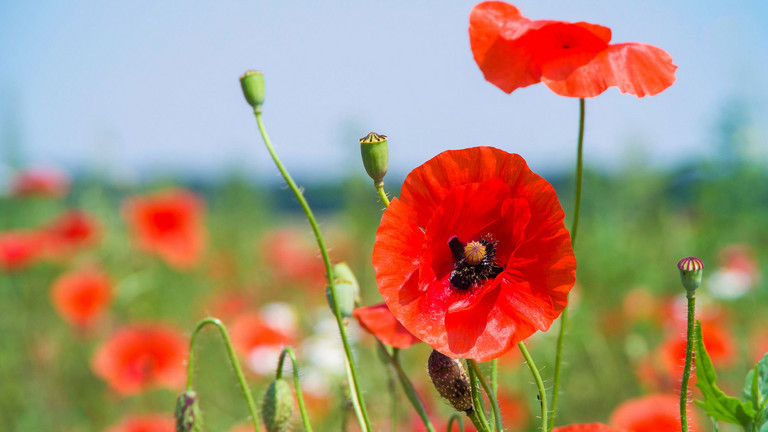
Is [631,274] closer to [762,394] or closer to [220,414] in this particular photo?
[220,414]

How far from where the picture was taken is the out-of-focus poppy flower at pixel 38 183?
298cm

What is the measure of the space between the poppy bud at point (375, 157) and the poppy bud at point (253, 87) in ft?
0.32

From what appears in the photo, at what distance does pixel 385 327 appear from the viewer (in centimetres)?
56

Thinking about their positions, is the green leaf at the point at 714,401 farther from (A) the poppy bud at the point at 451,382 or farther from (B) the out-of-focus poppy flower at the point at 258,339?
(B) the out-of-focus poppy flower at the point at 258,339

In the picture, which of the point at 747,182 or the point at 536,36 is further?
the point at 747,182

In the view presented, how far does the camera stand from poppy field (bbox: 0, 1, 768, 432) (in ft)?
1.60

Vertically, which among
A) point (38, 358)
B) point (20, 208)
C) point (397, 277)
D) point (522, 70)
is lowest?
point (38, 358)

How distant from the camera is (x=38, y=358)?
2.74m

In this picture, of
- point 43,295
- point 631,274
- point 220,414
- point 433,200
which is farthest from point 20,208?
point 433,200

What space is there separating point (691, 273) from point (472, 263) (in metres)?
0.16

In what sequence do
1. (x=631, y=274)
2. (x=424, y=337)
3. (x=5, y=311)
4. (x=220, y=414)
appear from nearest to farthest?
(x=424, y=337)
(x=220, y=414)
(x=5, y=311)
(x=631, y=274)

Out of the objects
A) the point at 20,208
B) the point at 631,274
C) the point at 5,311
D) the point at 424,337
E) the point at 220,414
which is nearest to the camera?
the point at 424,337

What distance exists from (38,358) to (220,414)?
0.79 metres

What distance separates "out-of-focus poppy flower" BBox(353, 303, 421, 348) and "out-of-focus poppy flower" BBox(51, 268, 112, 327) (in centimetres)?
232
